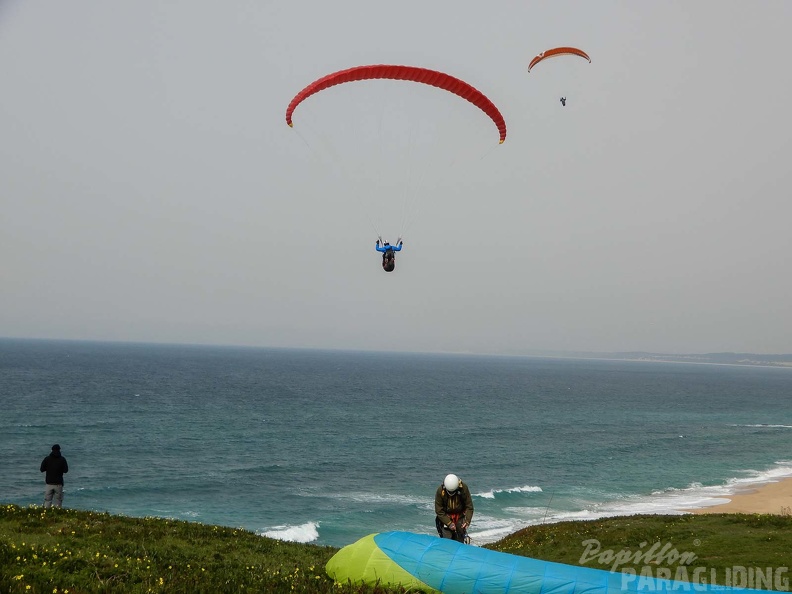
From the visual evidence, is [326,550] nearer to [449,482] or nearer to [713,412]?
[449,482]

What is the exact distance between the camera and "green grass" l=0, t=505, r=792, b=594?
876 centimetres

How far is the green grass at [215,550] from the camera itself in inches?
345

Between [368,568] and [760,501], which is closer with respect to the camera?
[368,568]

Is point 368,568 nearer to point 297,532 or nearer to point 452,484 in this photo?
point 452,484

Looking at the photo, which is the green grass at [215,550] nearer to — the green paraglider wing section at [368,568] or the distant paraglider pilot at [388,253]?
the green paraglider wing section at [368,568]

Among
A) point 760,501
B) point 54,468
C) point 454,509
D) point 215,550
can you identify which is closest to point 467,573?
point 454,509

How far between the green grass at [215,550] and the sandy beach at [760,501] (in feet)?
63.3

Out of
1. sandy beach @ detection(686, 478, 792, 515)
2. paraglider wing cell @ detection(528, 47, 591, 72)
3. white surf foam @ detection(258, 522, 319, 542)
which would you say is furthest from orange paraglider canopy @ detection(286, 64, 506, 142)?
sandy beach @ detection(686, 478, 792, 515)

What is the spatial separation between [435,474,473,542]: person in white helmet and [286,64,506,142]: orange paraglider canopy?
1395 cm

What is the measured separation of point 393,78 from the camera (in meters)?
19.9

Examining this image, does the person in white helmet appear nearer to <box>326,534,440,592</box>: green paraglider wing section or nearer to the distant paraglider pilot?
<box>326,534,440,592</box>: green paraglider wing section

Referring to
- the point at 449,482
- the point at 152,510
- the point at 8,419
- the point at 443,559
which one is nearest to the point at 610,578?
the point at 443,559

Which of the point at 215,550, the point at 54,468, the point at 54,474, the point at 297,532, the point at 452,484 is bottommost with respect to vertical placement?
the point at 297,532

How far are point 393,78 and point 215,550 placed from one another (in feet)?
51.2
